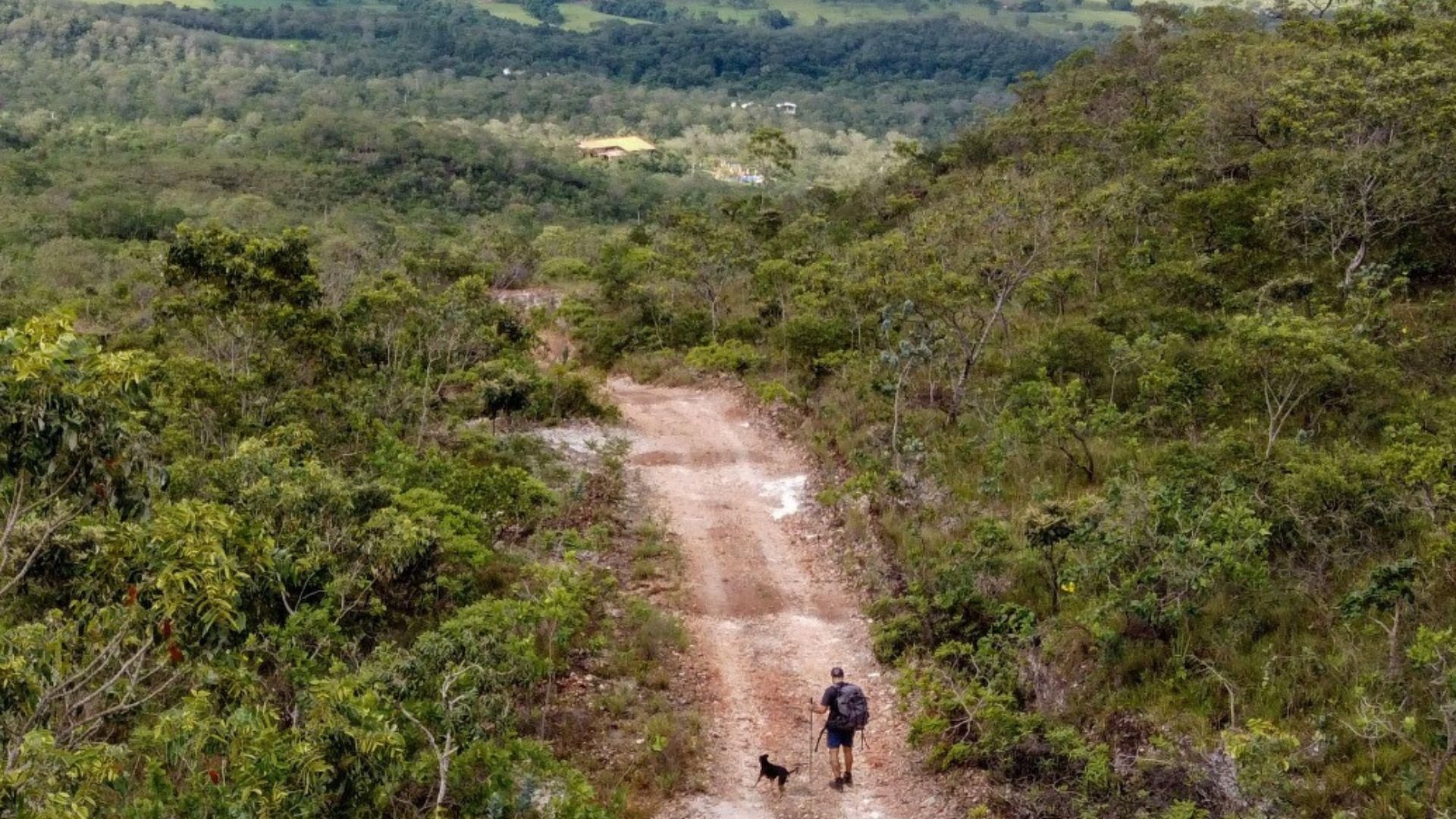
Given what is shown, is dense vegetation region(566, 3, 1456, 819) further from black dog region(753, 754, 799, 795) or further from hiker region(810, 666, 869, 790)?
black dog region(753, 754, 799, 795)

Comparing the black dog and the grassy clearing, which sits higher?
the grassy clearing

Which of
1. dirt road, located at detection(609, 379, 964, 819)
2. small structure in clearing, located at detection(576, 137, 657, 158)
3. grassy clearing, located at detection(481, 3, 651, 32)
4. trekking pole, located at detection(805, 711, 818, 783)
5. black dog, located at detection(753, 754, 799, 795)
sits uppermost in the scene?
grassy clearing, located at detection(481, 3, 651, 32)

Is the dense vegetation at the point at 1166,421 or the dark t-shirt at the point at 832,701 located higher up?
the dense vegetation at the point at 1166,421

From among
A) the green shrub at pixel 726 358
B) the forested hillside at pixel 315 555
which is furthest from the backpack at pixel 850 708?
the green shrub at pixel 726 358

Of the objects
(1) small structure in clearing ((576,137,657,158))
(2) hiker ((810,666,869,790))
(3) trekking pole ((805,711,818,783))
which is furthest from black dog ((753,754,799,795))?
(1) small structure in clearing ((576,137,657,158))

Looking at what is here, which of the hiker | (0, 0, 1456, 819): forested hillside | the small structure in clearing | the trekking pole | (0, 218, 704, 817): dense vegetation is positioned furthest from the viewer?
the small structure in clearing

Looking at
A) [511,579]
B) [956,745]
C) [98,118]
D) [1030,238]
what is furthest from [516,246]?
[98,118]

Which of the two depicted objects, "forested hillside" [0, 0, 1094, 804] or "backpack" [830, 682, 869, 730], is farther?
"backpack" [830, 682, 869, 730]

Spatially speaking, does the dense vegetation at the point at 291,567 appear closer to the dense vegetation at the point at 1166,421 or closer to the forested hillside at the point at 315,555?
the forested hillside at the point at 315,555
